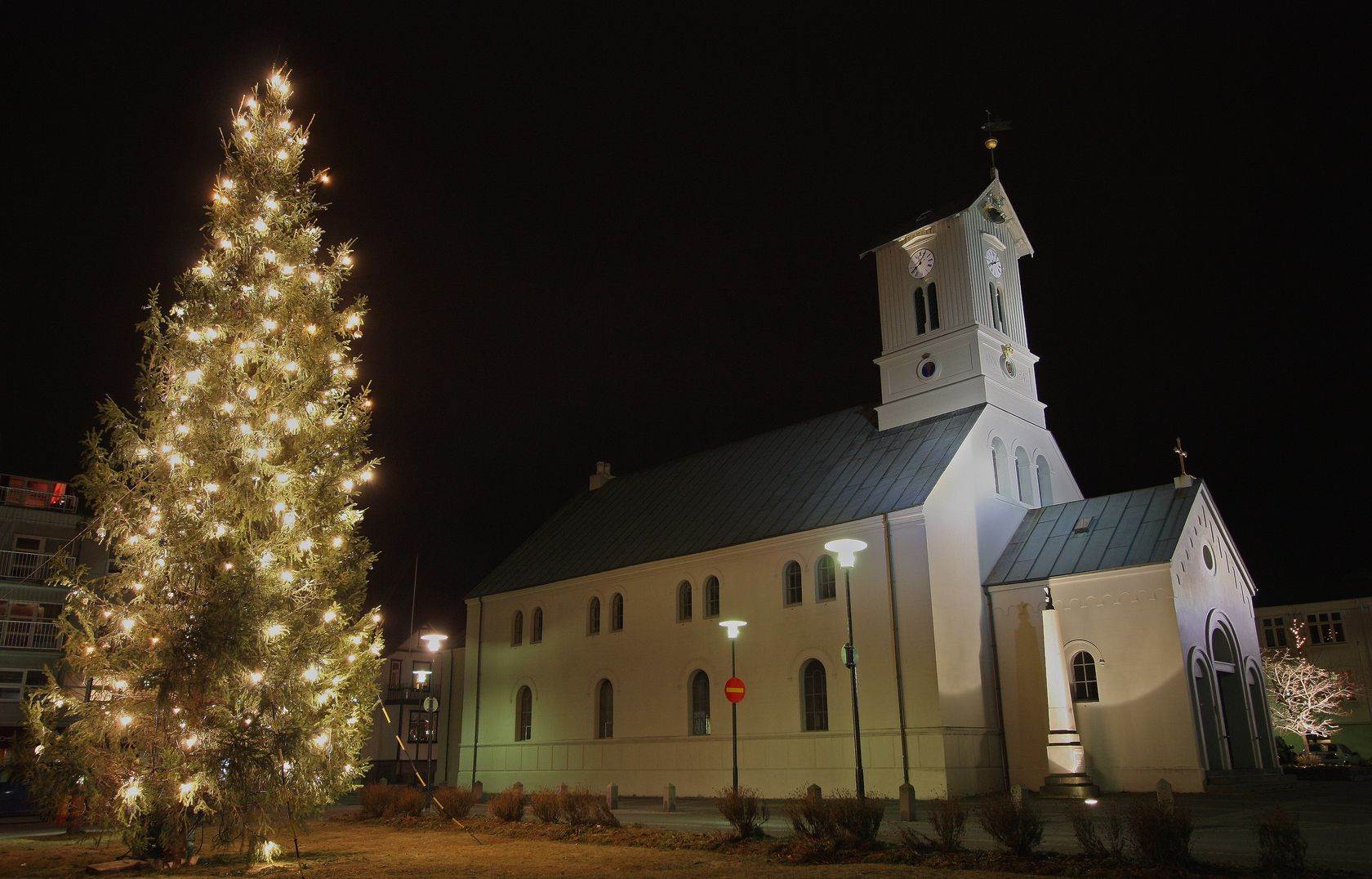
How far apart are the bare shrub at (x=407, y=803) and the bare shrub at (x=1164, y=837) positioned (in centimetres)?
1620

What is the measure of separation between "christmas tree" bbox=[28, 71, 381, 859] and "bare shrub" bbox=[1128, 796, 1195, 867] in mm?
12311

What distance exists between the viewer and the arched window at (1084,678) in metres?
27.4

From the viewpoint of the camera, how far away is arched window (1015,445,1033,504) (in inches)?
1307

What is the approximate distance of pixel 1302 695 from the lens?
45156 mm

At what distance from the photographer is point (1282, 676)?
45.0 metres

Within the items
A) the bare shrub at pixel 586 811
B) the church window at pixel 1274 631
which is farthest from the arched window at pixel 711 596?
the church window at pixel 1274 631

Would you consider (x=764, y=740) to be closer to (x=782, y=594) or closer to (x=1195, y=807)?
(x=782, y=594)

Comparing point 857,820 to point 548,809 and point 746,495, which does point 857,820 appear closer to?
point 548,809

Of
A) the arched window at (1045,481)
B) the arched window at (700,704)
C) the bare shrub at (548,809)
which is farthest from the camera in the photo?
the arched window at (1045,481)

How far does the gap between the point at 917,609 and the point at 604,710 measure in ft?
47.8

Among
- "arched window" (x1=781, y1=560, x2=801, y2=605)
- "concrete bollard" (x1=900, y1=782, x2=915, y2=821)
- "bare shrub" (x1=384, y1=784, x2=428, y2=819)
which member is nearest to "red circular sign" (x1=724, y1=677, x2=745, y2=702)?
"concrete bollard" (x1=900, y1=782, x2=915, y2=821)

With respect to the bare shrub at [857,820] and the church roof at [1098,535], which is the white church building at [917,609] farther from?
the bare shrub at [857,820]

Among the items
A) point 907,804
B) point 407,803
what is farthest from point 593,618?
point 907,804

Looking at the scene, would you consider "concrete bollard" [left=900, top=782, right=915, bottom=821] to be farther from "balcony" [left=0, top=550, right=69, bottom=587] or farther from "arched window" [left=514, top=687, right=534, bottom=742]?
"balcony" [left=0, top=550, right=69, bottom=587]
